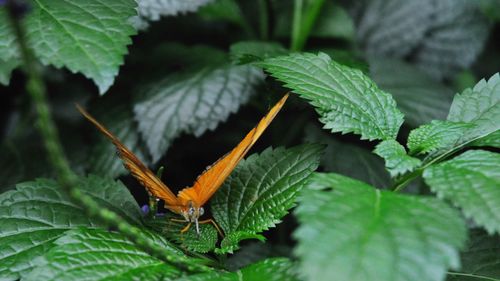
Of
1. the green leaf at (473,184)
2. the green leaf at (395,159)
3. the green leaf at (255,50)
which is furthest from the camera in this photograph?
the green leaf at (255,50)

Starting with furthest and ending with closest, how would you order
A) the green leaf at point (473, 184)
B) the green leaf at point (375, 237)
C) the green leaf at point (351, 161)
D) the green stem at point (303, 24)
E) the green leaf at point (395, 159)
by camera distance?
the green stem at point (303, 24), the green leaf at point (351, 161), the green leaf at point (395, 159), the green leaf at point (473, 184), the green leaf at point (375, 237)

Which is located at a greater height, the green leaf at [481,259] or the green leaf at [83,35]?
the green leaf at [83,35]

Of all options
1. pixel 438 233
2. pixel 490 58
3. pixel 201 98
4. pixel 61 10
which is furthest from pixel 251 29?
pixel 438 233

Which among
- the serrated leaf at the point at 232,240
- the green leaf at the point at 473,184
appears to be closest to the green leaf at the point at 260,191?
the serrated leaf at the point at 232,240

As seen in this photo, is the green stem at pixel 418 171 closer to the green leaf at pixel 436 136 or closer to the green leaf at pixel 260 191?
the green leaf at pixel 436 136

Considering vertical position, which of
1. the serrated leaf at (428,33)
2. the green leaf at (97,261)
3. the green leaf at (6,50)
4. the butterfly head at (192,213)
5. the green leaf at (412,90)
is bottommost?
the green leaf at (97,261)

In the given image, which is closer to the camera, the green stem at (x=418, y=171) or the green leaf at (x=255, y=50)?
the green stem at (x=418, y=171)

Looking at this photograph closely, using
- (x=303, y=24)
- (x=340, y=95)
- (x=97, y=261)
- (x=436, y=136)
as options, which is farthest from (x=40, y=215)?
(x=303, y=24)

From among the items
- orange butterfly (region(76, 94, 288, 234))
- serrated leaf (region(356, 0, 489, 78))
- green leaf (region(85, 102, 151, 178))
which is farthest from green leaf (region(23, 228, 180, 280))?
serrated leaf (region(356, 0, 489, 78))
